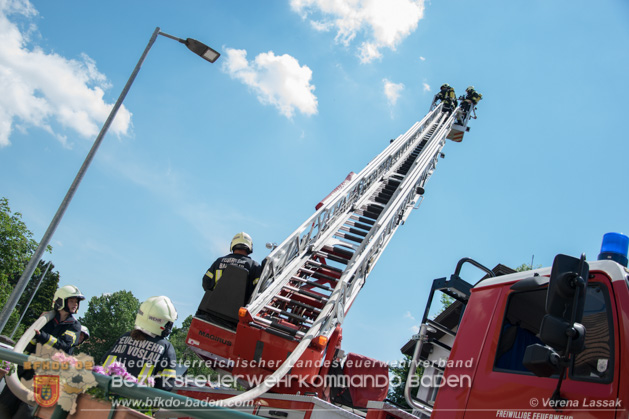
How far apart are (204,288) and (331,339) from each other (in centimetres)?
193

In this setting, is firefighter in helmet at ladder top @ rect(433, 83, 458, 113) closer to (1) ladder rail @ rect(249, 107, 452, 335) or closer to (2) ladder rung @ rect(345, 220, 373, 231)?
(1) ladder rail @ rect(249, 107, 452, 335)

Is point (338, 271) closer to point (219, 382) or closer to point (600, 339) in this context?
point (219, 382)

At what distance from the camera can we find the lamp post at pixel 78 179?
6.69 meters

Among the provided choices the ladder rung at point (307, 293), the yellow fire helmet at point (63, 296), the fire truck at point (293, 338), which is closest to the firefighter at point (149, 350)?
the fire truck at point (293, 338)

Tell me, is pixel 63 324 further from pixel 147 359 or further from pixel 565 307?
pixel 565 307

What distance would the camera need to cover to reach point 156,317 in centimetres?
385

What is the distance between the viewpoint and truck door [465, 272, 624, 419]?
2650mm

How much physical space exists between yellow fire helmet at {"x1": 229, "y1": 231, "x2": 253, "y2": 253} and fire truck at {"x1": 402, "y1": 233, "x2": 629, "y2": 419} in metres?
3.42

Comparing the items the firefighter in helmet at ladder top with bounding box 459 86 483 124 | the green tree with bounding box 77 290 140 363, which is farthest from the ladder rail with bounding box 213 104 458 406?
the green tree with bounding box 77 290 140 363

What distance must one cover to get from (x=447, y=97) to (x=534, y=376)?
66.3ft

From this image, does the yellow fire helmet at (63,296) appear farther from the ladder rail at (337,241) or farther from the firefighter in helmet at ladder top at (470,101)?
the firefighter in helmet at ladder top at (470,101)

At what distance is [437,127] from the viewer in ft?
62.8

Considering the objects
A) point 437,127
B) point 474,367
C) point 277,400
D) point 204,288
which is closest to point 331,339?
point 277,400

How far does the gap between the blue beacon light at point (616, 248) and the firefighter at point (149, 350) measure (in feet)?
10.7
